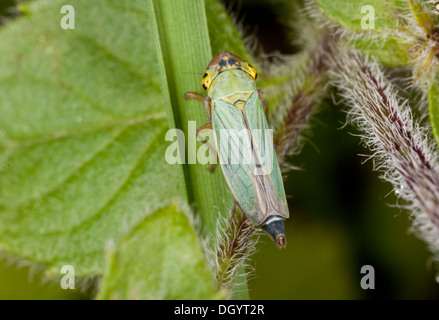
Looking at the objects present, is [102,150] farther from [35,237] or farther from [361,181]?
[361,181]

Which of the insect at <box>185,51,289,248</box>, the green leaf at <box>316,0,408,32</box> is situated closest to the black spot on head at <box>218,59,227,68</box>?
the insect at <box>185,51,289,248</box>

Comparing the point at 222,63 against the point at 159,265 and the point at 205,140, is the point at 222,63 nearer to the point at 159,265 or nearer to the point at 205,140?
the point at 205,140

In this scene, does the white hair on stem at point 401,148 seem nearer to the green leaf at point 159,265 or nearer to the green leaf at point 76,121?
the green leaf at point 159,265

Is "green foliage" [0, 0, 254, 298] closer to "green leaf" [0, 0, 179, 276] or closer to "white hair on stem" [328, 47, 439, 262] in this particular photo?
"green leaf" [0, 0, 179, 276]

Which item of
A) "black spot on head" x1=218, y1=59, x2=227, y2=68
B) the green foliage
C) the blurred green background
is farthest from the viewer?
the blurred green background

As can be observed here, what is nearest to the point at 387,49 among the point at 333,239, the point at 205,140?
the point at 205,140

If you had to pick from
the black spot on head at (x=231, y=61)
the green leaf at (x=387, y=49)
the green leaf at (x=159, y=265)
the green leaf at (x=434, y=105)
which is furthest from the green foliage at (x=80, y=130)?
the green leaf at (x=434, y=105)
